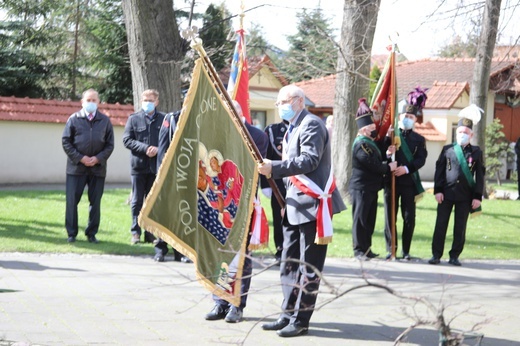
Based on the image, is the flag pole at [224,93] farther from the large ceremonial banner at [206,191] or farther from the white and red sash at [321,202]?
the white and red sash at [321,202]

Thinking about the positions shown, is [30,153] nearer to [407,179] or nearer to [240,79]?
[240,79]

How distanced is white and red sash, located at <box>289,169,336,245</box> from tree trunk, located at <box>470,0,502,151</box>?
1431 cm

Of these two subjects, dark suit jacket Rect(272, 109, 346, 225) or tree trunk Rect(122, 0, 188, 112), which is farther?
tree trunk Rect(122, 0, 188, 112)

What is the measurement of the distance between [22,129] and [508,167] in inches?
832

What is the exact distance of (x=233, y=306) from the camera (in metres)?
7.25

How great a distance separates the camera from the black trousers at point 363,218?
37.1 ft

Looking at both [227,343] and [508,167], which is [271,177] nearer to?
[227,343]

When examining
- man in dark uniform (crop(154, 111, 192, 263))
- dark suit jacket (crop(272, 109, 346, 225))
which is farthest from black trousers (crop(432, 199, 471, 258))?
dark suit jacket (crop(272, 109, 346, 225))

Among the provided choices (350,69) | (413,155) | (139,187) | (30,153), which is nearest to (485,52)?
(350,69)

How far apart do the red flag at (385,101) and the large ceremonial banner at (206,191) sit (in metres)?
4.82

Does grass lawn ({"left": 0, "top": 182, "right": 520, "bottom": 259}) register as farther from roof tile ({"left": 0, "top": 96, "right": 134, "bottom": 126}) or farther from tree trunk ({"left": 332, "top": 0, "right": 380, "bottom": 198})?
roof tile ({"left": 0, "top": 96, "right": 134, "bottom": 126})

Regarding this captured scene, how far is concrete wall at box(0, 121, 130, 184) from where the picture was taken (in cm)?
2120

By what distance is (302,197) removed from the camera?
7035 mm

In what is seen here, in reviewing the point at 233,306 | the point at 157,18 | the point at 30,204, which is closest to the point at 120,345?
the point at 233,306
